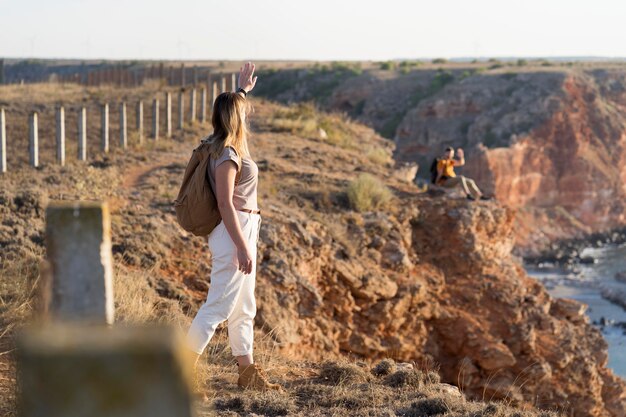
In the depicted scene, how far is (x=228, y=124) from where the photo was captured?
5.24 metres

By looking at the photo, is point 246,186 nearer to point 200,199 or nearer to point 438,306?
point 200,199

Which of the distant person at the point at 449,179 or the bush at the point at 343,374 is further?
the distant person at the point at 449,179

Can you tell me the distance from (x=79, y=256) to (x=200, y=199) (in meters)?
3.70

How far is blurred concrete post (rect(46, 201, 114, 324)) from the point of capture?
1.56m

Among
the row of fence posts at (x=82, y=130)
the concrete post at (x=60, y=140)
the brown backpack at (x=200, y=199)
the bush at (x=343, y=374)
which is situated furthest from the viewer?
the concrete post at (x=60, y=140)

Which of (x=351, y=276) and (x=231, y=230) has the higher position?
(x=231, y=230)

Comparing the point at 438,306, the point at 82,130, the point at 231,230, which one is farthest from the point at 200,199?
the point at 82,130

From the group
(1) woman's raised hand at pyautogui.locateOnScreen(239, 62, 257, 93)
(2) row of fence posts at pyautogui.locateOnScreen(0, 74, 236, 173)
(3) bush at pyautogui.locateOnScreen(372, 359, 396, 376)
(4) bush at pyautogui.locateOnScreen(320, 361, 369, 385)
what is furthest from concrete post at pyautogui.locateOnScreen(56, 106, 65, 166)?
(1) woman's raised hand at pyautogui.locateOnScreen(239, 62, 257, 93)

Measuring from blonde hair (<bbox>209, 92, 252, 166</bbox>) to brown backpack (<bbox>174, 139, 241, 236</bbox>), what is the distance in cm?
9

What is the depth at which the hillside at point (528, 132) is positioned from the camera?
58.9 metres

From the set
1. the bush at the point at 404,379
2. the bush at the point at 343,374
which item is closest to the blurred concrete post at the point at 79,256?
the bush at the point at 343,374

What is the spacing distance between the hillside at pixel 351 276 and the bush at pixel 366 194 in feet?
0.44

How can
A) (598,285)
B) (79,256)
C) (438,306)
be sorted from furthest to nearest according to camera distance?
(598,285) < (438,306) < (79,256)

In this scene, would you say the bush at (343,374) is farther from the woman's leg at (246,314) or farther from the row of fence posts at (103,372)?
the row of fence posts at (103,372)
